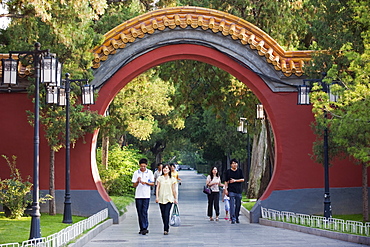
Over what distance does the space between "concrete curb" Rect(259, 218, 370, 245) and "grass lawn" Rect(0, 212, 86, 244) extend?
5.51 meters

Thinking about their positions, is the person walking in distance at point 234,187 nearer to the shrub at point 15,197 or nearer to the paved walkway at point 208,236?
the paved walkway at point 208,236

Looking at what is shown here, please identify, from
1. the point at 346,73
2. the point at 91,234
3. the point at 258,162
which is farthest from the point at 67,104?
the point at 258,162

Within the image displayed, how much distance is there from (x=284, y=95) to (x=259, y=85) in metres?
0.85

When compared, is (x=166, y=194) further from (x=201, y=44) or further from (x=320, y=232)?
(x=201, y=44)

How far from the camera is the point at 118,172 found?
3547cm

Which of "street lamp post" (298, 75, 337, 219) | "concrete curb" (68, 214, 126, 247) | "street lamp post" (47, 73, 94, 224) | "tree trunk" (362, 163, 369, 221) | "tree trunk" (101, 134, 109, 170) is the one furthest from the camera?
"tree trunk" (101, 134, 109, 170)

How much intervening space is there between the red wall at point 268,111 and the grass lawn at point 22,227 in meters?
1.73

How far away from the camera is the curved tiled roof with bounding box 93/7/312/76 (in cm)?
2027

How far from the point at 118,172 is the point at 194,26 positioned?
652 inches

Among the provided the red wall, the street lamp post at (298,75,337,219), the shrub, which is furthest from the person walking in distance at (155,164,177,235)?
the red wall

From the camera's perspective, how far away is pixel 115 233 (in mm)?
16547

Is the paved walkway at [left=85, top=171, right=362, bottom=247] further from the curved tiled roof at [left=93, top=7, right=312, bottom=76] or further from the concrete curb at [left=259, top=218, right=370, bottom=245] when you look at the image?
the curved tiled roof at [left=93, top=7, right=312, bottom=76]

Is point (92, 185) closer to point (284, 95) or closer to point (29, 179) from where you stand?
point (29, 179)

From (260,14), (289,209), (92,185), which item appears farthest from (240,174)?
(260,14)
